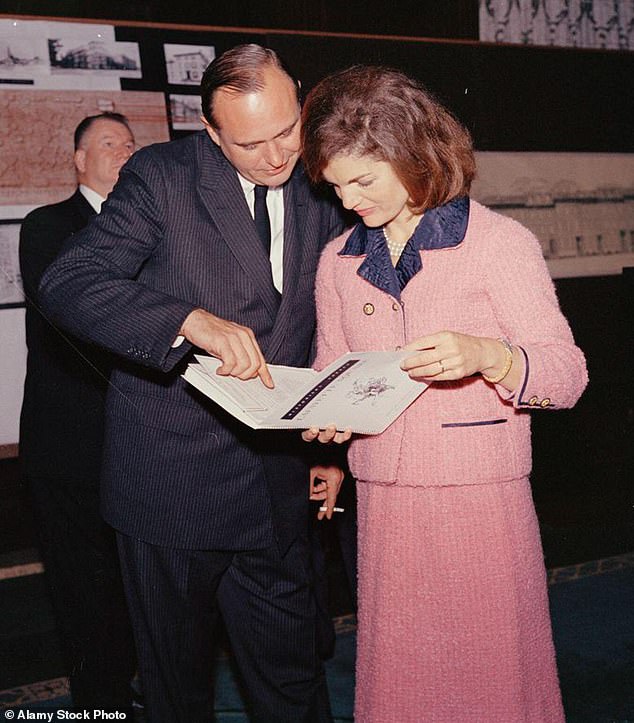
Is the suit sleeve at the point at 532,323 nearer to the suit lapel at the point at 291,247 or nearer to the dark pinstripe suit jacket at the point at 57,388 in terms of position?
the suit lapel at the point at 291,247

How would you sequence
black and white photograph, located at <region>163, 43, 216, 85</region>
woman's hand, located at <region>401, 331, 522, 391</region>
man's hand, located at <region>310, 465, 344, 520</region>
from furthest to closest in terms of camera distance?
black and white photograph, located at <region>163, 43, 216, 85</region>
man's hand, located at <region>310, 465, 344, 520</region>
woman's hand, located at <region>401, 331, 522, 391</region>

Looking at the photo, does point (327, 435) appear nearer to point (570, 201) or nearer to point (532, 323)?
point (532, 323)

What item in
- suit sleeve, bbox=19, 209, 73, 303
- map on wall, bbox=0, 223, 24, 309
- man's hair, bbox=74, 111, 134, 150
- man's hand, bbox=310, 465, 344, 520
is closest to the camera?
man's hand, bbox=310, 465, 344, 520

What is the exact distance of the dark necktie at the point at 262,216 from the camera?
2.21 m

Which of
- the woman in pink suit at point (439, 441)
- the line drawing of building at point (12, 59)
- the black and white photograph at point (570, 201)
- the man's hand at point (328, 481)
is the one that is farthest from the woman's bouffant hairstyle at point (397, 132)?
the black and white photograph at point (570, 201)

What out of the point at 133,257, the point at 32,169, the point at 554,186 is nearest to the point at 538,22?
the point at 554,186

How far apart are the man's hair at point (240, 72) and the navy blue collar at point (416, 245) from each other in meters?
0.45

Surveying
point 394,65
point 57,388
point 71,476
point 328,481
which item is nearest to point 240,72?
point 328,481

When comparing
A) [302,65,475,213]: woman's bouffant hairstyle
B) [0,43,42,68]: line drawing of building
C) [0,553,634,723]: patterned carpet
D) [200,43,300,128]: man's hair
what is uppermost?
[0,43,42,68]: line drawing of building

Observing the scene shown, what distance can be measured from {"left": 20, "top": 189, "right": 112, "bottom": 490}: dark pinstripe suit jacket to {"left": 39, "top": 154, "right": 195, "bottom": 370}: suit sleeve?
826 millimetres

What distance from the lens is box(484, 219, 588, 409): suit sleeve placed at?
1.70 meters

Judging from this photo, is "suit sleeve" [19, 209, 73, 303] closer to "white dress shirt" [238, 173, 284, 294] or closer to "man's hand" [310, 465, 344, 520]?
"white dress shirt" [238, 173, 284, 294]

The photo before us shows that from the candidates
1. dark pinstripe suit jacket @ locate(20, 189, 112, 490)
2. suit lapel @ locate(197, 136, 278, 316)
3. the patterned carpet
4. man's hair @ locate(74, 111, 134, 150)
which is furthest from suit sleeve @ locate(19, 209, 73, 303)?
the patterned carpet

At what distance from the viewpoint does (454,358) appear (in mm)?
1622
